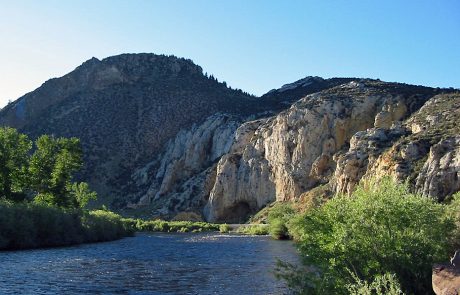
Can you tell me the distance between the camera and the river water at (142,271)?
1117 inches

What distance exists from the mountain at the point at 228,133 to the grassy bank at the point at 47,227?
127ft

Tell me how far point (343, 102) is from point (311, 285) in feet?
277

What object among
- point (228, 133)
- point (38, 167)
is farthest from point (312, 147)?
point (38, 167)

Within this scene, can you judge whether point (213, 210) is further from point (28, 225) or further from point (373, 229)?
point (373, 229)

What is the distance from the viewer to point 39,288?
27891 mm

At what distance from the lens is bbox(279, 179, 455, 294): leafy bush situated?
58.6 ft

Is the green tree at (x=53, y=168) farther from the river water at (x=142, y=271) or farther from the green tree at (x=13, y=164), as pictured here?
the river water at (x=142, y=271)

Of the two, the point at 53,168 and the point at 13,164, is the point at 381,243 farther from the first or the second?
the point at 53,168

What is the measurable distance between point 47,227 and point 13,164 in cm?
1392

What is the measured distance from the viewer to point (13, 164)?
6688cm

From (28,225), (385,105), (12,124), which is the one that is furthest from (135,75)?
(28,225)

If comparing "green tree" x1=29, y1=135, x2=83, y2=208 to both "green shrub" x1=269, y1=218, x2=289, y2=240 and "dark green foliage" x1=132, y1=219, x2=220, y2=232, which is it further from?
"green shrub" x1=269, y1=218, x2=289, y2=240

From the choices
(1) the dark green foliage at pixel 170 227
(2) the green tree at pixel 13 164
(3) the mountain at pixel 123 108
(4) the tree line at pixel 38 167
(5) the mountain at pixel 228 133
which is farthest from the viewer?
(3) the mountain at pixel 123 108

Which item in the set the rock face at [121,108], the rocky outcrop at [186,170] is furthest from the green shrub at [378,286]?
the rock face at [121,108]
